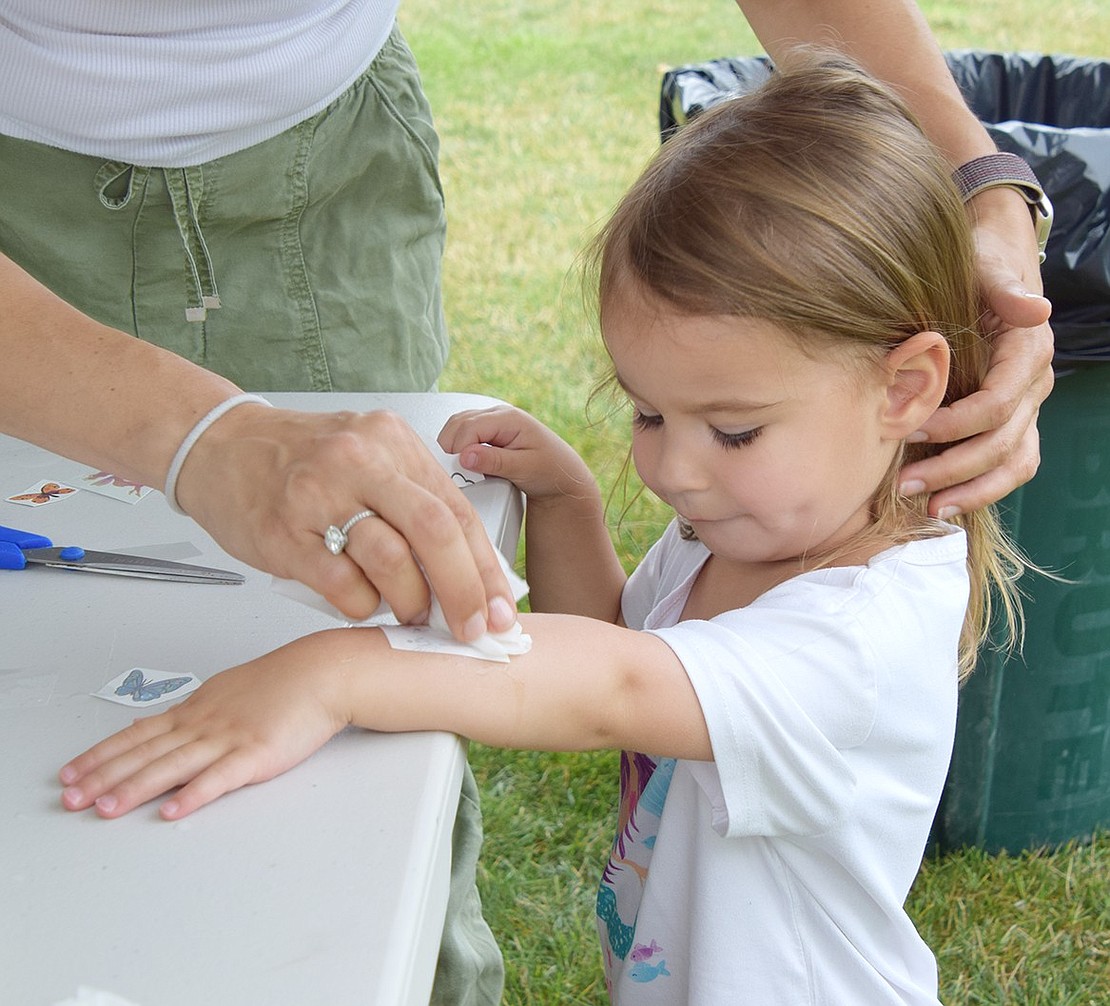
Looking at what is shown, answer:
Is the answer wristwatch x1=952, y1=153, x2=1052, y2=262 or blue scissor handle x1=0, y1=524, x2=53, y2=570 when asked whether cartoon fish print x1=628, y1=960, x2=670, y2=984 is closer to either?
blue scissor handle x1=0, y1=524, x2=53, y2=570

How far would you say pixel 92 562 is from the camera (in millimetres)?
1101

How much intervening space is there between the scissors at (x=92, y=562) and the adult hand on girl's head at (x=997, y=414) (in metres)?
0.61

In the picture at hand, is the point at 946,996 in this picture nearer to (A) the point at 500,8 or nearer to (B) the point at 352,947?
(B) the point at 352,947

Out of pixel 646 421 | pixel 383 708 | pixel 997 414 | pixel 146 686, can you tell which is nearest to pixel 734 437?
pixel 646 421

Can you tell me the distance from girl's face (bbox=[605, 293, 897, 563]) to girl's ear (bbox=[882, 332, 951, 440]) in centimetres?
2

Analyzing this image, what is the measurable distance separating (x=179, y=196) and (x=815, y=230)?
0.72 metres

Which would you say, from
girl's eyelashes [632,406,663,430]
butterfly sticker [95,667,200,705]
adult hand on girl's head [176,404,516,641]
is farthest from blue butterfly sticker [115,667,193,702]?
girl's eyelashes [632,406,663,430]

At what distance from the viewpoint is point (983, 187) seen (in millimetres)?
1385

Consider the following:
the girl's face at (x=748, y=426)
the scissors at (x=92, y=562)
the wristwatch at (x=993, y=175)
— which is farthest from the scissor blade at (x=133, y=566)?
the wristwatch at (x=993, y=175)

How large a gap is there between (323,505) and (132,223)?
75cm

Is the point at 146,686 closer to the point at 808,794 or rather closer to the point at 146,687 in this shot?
the point at 146,687

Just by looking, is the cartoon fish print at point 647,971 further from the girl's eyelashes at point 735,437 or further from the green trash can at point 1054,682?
the green trash can at point 1054,682

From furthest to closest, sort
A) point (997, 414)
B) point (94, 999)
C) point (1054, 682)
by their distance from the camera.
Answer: point (1054, 682)
point (997, 414)
point (94, 999)

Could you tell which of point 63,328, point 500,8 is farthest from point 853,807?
point 500,8
